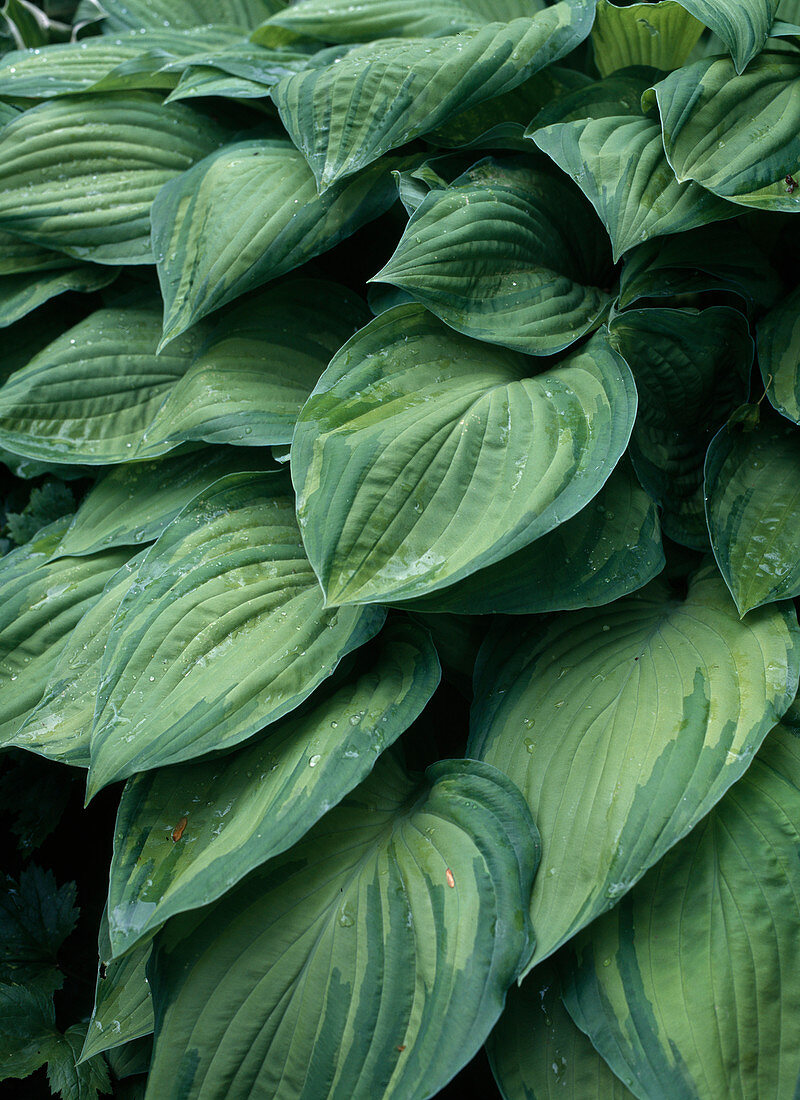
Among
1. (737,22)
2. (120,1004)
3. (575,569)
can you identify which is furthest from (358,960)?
(737,22)

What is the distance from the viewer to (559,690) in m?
0.95

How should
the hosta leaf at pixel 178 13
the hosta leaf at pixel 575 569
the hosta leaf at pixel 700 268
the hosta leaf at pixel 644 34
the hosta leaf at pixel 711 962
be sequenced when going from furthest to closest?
1. the hosta leaf at pixel 178 13
2. the hosta leaf at pixel 644 34
3. the hosta leaf at pixel 700 268
4. the hosta leaf at pixel 575 569
5. the hosta leaf at pixel 711 962

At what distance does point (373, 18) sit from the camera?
4.36 feet

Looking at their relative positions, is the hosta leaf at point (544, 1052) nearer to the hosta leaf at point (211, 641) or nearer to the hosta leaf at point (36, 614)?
the hosta leaf at point (211, 641)

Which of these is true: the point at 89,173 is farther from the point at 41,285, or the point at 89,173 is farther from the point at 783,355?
the point at 783,355

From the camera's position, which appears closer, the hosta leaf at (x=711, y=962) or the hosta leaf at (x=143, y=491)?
the hosta leaf at (x=711, y=962)

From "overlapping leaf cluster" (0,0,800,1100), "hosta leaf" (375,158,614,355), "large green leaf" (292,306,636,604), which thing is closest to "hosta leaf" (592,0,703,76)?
"overlapping leaf cluster" (0,0,800,1100)

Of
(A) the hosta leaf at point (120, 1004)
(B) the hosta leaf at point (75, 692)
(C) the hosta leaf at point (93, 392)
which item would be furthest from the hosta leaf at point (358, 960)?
(C) the hosta leaf at point (93, 392)

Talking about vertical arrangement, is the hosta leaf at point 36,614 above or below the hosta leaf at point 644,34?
below

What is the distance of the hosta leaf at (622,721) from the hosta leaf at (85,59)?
1205 millimetres

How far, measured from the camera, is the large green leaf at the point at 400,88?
108cm

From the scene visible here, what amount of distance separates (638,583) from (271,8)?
157 cm

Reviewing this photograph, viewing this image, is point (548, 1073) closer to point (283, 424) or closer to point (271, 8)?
point (283, 424)

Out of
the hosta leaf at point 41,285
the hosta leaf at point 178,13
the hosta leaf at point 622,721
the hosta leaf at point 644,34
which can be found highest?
the hosta leaf at point 178,13
